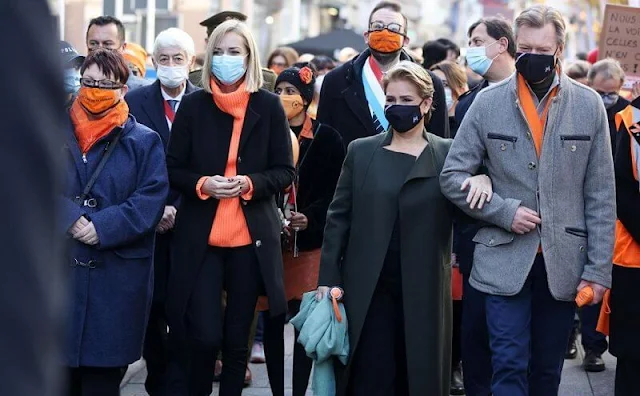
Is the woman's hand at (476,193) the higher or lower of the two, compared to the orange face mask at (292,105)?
lower

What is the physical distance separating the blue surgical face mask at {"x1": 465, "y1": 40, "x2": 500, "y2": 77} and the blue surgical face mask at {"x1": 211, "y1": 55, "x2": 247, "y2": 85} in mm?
1711

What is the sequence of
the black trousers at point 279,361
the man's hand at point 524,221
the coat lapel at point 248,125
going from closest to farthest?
the man's hand at point 524,221 < the coat lapel at point 248,125 < the black trousers at point 279,361

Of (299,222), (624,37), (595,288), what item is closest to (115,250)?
(299,222)

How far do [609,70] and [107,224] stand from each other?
195 inches

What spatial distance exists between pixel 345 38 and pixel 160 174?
17.8 meters

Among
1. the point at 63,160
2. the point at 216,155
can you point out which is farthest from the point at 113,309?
the point at 63,160

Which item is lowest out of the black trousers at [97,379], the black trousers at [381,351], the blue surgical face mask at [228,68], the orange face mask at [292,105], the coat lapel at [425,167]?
the black trousers at [97,379]

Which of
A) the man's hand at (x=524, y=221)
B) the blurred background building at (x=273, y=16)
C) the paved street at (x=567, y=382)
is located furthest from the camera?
the blurred background building at (x=273, y=16)

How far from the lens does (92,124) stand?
223 inches

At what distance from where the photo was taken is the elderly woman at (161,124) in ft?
21.8

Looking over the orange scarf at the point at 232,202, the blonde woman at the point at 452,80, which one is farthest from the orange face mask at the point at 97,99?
the blonde woman at the point at 452,80

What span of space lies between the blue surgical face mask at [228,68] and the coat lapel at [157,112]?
75cm

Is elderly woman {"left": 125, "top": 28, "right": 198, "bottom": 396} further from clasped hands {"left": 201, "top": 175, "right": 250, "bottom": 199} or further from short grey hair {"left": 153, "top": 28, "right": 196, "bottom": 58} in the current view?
clasped hands {"left": 201, "top": 175, "right": 250, "bottom": 199}

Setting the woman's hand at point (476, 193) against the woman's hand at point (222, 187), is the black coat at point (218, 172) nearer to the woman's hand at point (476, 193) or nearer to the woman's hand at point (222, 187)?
the woman's hand at point (222, 187)
